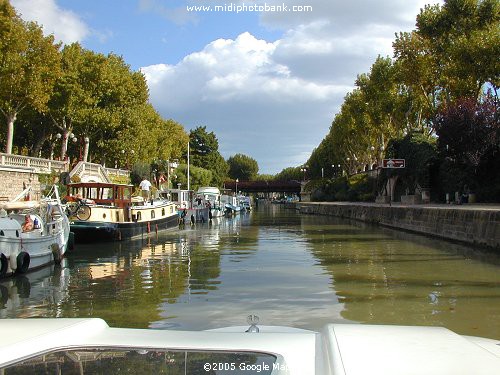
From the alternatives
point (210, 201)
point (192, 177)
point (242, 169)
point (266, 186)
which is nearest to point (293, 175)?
point (242, 169)

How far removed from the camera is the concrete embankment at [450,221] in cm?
2033

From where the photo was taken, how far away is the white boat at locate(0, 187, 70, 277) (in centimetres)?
1449

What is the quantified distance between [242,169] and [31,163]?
12661 cm

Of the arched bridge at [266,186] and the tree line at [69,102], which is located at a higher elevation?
the tree line at [69,102]

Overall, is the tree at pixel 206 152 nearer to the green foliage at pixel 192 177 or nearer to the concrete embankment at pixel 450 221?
the green foliage at pixel 192 177

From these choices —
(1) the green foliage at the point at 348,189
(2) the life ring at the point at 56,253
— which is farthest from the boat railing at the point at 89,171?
(1) the green foliage at the point at 348,189

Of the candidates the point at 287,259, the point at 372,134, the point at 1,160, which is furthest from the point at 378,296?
the point at 372,134

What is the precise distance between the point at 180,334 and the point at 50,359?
681mm

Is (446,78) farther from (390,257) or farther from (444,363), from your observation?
(444,363)

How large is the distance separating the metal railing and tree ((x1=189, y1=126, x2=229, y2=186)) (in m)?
60.3

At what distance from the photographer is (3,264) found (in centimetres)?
1407

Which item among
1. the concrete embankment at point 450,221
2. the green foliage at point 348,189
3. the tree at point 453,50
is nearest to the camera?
the concrete embankment at point 450,221

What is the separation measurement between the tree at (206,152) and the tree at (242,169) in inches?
2072

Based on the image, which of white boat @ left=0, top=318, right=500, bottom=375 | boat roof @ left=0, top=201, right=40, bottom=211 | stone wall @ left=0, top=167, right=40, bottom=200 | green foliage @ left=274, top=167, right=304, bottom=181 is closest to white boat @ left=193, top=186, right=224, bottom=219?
stone wall @ left=0, top=167, right=40, bottom=200
